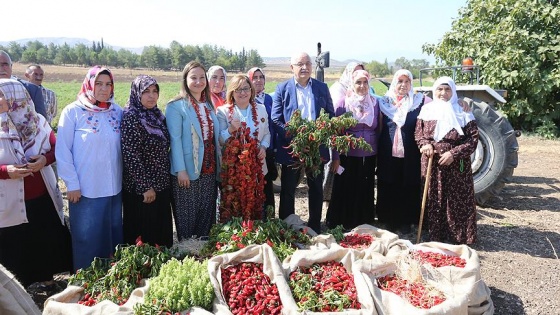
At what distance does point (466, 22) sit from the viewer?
10.8 meters

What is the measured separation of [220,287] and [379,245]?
1417mm

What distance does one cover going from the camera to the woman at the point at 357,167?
4.55 meters

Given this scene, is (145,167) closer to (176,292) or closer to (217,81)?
(176,292)

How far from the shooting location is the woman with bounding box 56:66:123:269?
3.25m

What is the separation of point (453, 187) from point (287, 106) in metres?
1.86

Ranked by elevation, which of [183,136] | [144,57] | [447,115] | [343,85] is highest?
[144,57]

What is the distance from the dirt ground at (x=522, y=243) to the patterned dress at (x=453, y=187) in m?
0.29

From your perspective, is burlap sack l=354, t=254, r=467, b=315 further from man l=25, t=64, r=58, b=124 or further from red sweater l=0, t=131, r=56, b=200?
man l=25, t=64, r=58, b=124

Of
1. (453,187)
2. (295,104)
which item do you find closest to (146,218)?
(295,104)

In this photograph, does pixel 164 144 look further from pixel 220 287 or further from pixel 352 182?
pixel 352 182

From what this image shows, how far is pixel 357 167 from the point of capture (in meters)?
4.75

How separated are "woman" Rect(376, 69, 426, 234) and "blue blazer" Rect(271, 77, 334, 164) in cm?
72

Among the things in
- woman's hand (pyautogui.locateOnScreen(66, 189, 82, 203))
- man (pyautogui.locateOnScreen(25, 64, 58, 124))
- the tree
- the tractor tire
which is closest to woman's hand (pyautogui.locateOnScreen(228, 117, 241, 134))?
woman's hand (pyautogui.locateOnScreen(66, 189, 82, 203))

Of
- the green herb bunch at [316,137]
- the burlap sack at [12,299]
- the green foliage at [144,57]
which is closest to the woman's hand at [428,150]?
the green herb bunch at [316,137]
